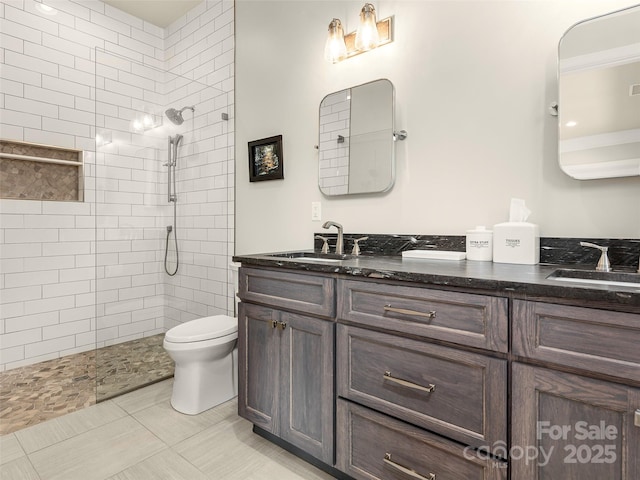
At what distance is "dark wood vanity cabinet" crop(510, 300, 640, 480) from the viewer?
2.78 feet

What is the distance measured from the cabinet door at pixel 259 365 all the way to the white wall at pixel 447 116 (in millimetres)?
724

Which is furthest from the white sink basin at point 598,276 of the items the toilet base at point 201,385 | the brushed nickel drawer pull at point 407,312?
the toilet base at point 201,385

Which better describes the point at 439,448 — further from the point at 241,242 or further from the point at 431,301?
the point at 241,242

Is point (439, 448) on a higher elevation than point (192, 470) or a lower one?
higher

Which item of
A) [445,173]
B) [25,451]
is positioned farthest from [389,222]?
[25,451]

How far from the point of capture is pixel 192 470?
5.08 ft

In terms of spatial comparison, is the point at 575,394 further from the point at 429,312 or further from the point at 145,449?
the point at 145,449

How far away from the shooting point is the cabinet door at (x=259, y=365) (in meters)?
1.60

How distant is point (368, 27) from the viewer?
1.83 meters

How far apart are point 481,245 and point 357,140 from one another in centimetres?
91

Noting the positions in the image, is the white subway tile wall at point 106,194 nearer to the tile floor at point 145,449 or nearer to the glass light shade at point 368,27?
the tile floor at point 145,449

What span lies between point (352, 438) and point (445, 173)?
4.03ft

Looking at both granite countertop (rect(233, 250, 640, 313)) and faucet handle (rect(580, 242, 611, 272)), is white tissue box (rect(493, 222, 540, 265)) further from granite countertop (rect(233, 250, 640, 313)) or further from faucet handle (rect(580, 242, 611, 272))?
faucet handle (rect(580, 242, 611, 272))

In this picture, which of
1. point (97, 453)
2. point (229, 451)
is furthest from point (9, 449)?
point (229, 451)
